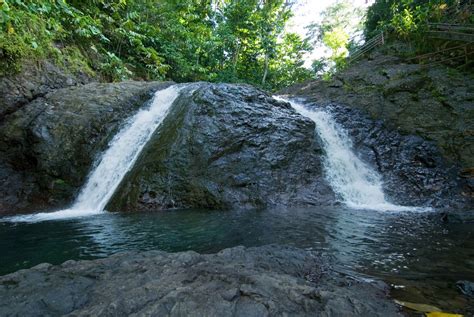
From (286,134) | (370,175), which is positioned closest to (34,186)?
(286,134)

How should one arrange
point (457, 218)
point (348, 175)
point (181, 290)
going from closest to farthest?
point (181, 290), point (457, 218), point (348, 175)

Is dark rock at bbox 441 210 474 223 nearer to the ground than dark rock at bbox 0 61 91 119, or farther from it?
nearer to the ground

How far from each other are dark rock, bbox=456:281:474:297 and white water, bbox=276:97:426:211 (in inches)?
168

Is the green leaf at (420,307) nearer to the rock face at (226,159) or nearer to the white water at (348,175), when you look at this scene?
the rock face at (226,159)

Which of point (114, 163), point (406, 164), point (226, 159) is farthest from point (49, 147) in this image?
point (406, 164)

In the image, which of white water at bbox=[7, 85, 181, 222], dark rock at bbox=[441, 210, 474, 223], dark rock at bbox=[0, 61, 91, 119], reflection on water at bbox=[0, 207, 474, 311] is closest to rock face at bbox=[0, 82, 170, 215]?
dark rock at bbox=[0, 61, 91, 119]

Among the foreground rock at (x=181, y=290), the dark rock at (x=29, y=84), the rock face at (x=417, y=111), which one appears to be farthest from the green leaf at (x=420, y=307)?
the dark rock at (x=29, y=84)

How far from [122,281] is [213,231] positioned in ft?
8.64

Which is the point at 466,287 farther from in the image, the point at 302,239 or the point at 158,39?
the point at 158,39

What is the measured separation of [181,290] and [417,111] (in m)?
9.77

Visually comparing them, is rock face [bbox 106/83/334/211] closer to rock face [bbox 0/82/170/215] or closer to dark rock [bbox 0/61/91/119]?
rock face [bbox 0/82/170/215]

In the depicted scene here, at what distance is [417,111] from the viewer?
919 cm

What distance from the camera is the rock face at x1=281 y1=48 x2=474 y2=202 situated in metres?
7.85

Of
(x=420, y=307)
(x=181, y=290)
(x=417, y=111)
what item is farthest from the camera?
(x=417, y=111)
